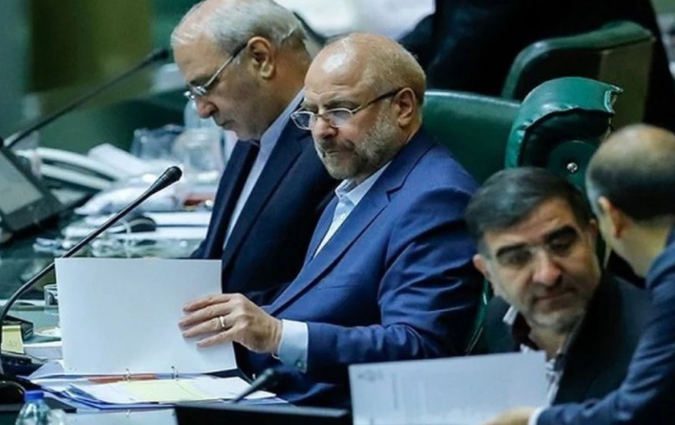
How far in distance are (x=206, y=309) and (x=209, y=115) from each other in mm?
683

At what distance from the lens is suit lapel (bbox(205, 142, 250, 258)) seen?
373cm

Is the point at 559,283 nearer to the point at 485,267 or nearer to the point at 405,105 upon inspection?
the point at 485,267

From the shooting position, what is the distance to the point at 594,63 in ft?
14.9

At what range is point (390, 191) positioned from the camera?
3150 millimetres

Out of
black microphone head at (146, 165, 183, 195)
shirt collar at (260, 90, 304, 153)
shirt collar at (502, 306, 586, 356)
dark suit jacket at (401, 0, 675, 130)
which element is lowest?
shirt collar at (502, 306, 586, 356)

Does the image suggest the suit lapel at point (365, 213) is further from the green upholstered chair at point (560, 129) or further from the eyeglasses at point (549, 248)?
the eyeglasses at point (549, 248)

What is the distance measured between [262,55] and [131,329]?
0.72 m

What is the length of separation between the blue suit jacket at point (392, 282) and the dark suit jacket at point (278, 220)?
0.81 feet

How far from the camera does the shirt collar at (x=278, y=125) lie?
357 cm

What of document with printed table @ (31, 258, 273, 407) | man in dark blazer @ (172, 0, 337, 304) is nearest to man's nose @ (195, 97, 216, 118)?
man in dark blazer @ (172, 0, 337, 304)

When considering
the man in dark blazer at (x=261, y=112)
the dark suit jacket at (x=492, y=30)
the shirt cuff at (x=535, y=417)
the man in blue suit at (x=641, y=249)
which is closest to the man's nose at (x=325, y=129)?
the man in dark blazer at (x=261, y=112)

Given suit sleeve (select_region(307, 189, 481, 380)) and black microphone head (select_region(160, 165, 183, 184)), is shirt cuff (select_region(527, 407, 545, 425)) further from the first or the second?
black microphone head (select_region(160, 165, 183, 184))

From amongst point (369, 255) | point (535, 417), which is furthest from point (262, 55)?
point (535, 417)

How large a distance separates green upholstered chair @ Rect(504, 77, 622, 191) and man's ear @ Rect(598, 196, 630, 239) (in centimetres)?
73
